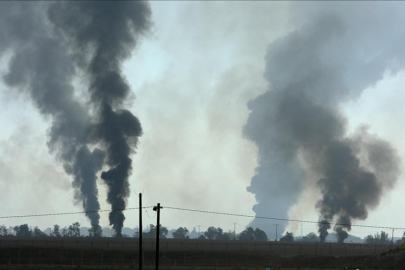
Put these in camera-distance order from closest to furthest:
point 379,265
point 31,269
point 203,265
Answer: point 31,269 → point 379,265 → point 203,265

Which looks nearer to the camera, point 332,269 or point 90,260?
point 332,269

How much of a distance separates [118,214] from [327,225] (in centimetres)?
6214

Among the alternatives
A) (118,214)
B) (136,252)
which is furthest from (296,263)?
(118,214)

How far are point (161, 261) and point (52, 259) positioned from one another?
16684mm

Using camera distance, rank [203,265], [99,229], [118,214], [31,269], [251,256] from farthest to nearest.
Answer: [99,229]
[118,214]
[251,256]
[203,265]
[31,269]

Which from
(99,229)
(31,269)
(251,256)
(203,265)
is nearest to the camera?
(31,269)

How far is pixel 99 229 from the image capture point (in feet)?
570

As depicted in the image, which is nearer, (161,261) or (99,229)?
(161,261)

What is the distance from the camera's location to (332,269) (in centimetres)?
8262

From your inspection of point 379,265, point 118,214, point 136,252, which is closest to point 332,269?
point 379,265

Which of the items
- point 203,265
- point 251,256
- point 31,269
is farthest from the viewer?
point 251,256

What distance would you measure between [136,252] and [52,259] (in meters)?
14.6

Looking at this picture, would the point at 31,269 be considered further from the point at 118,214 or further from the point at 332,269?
the point at 118,214

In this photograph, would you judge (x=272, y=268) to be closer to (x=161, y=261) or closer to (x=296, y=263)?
(x=296, y=263)
